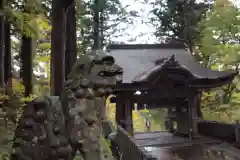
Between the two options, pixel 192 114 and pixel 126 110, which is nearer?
pixel 126 110

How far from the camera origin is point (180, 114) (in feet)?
39.7

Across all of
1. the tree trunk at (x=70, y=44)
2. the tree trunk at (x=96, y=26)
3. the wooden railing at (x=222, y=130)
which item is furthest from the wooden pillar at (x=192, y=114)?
the tree trunk at (x=96, y=26)

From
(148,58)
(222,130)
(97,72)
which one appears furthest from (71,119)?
(148,58)

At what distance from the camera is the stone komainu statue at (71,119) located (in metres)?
3.29

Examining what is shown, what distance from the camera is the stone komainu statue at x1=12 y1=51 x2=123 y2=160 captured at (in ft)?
10.8

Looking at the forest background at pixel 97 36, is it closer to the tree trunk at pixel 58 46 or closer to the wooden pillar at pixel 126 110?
the tree trunk at pixel 58 46

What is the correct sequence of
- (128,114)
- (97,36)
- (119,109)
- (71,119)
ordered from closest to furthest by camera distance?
(71,119), (128,114), (119,109), (97,36)

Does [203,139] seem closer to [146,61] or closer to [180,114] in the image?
[180,114]

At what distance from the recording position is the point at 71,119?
3311 millimetres

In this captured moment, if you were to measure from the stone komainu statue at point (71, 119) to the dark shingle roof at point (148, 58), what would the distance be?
22.1 feet

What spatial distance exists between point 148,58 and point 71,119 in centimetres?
1044

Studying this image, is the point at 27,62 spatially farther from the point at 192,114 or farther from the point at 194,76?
the point at 192,114

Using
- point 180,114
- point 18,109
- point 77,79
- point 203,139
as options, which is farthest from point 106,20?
point 77,79

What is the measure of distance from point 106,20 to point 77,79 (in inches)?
644
